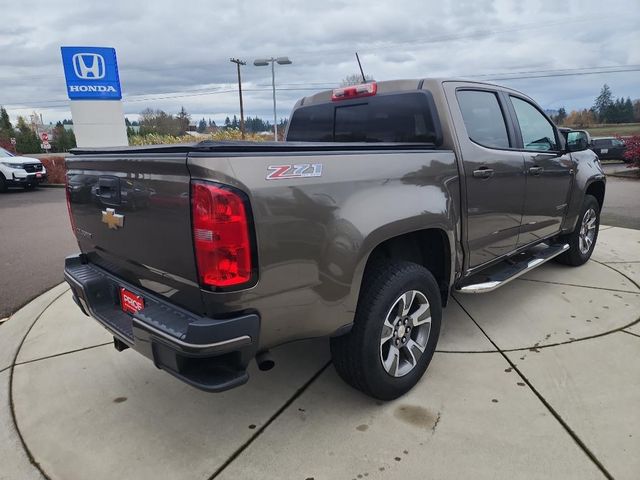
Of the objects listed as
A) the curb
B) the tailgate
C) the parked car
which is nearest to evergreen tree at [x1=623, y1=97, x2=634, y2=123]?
the parked car

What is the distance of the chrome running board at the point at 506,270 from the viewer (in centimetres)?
336

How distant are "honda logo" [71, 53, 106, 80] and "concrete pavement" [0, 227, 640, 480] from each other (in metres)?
6.72

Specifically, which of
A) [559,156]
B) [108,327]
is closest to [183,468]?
[108,327]

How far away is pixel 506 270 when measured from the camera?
3.82 meters

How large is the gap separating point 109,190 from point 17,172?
53.6 ft

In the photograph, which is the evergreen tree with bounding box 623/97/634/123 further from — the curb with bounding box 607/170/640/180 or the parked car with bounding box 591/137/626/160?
the curb with bounding box 607/170/640/180

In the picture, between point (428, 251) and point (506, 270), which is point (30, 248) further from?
point (506, 270)

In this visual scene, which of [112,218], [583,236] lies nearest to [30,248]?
[112,218]

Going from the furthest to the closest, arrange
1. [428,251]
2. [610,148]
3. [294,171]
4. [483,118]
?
[610,148], [483,118], [428,251], [294,171]

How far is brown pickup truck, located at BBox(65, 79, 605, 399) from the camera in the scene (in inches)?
77.7

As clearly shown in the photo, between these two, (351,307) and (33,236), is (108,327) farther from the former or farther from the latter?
(33,236)

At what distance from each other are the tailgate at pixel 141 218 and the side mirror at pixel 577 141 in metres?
4.02

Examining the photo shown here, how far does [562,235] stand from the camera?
199 inches

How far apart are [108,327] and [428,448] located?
1814mm
